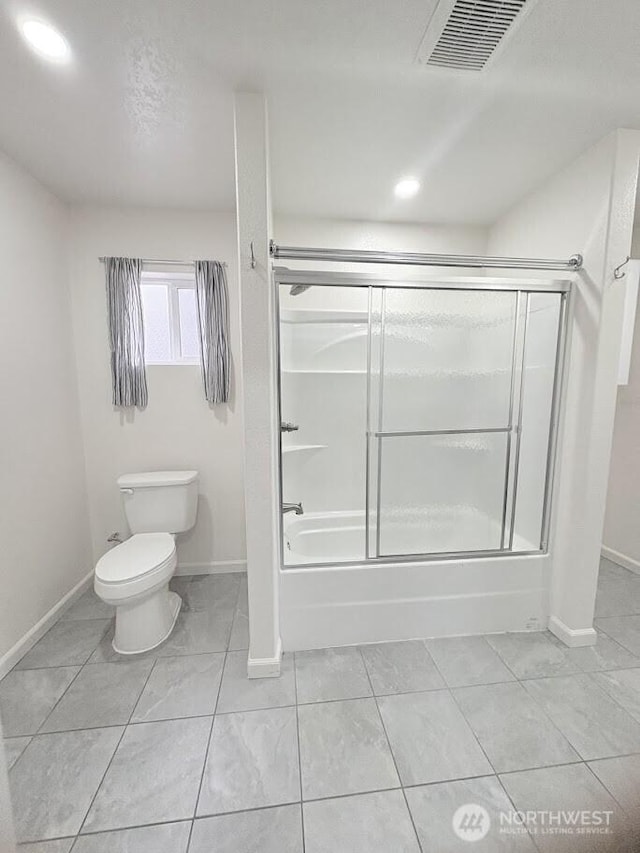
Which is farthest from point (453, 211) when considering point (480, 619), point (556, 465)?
point (480, 619)

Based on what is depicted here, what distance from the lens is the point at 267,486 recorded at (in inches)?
57.6

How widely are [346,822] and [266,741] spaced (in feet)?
1.20

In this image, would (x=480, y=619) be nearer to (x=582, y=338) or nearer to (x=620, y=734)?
(x=620, y=734)

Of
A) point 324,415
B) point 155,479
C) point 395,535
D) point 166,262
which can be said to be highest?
point 166,262

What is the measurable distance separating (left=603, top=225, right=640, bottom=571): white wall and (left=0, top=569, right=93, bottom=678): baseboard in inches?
147

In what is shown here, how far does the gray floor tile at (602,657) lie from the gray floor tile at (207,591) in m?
1.81

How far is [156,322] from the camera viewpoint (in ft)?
7.48

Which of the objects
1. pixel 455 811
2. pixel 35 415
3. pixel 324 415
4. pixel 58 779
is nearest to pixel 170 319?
pixel 35 415

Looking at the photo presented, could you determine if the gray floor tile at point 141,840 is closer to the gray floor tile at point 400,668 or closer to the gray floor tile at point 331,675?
the gray floor tile at point 331,675

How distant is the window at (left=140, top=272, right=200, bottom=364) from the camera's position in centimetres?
226

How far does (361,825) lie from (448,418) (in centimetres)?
167

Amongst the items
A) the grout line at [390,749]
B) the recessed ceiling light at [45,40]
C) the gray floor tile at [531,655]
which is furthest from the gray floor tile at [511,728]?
the recessed ceiling light at [45,40]

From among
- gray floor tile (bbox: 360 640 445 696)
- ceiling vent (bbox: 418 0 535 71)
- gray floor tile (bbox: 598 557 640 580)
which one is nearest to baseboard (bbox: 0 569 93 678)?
gray floor tile (bbox: 360 640 445 696)

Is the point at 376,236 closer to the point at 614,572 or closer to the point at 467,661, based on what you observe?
the point at 467,661
